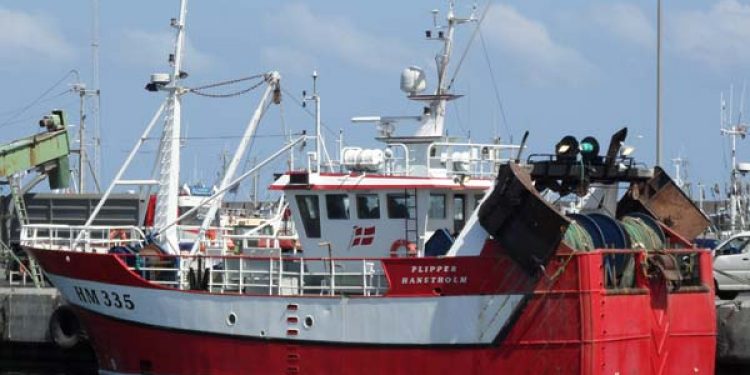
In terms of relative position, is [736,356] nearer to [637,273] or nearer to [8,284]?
[637,273]

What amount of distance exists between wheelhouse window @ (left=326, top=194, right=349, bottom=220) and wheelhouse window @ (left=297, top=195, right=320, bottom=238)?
0.23 meters

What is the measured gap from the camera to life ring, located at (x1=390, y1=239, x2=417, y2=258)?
2362 cm

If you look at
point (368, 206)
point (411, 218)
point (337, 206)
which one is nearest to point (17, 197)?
point (337, 206)

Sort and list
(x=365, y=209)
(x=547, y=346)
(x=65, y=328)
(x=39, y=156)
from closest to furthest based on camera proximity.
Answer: (x=547, y=346) → (x=365, y=209) → (x=65, y=328) → (x=39, y=156)

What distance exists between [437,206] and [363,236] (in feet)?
4.25

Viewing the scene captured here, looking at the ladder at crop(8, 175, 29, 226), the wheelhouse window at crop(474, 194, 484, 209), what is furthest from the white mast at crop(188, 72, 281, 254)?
the ladder at crop(8, 175, 29, 226)

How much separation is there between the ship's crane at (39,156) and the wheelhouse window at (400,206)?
1224 centimetres

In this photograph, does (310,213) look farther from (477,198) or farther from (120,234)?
(120,234)

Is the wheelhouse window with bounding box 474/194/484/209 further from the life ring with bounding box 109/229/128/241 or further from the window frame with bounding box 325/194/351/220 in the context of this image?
the life ring with bounding box 109/229/128/241

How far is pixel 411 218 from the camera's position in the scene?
947 inches

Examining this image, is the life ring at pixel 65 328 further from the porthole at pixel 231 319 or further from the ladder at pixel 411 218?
the ladder at pixel 411 218

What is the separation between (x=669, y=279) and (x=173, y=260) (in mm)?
7760

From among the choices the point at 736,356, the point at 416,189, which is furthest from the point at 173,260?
the point at 736,356

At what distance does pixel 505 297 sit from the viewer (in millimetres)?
21297
